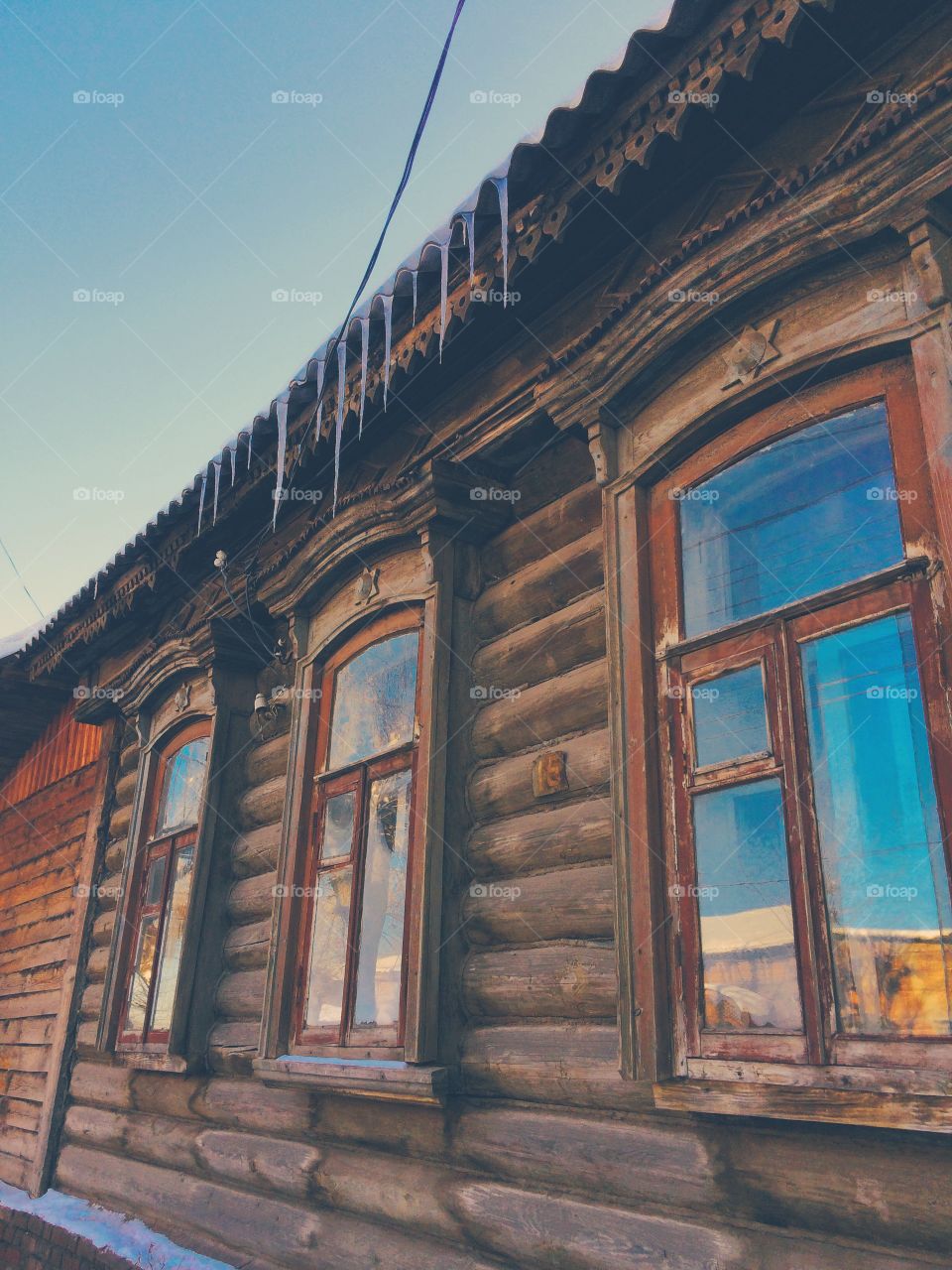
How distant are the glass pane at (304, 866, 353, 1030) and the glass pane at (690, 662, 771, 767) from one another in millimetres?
2055

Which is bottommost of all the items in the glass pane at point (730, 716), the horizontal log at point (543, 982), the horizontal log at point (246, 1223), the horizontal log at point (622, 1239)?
the horizontal log at point (246, 1223)

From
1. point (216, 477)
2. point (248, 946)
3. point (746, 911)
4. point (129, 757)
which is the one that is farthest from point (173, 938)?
point (746, 911)

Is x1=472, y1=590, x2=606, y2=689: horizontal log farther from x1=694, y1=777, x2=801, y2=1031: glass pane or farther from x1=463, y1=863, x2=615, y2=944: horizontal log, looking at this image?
x1=694, y1=777, x2=801, y2=1031: glass pane

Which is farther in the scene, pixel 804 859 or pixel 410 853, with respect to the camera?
pixel 410 853

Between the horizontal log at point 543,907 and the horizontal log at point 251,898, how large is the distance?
169 centimetres

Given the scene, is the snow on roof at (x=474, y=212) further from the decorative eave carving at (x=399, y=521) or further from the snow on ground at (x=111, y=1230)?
the snow on ground at (x=111, y=1230)

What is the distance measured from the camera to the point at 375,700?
4.75 m

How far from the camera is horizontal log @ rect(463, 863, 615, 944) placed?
10.9 ft

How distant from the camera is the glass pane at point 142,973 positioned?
6.10 metres

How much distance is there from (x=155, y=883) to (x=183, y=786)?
2.13ft

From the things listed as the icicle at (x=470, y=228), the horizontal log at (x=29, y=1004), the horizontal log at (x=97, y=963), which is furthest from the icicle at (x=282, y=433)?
the horizontal log at (x=29, y=1004)

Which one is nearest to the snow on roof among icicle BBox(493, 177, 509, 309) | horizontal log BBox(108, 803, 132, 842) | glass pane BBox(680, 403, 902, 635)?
icicle BBox(493, 177, 509, 309)

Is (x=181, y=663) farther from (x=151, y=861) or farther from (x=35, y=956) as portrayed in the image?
(x=35, y=956)

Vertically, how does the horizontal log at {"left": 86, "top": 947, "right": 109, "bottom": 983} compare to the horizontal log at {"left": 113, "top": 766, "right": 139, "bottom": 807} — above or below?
below
